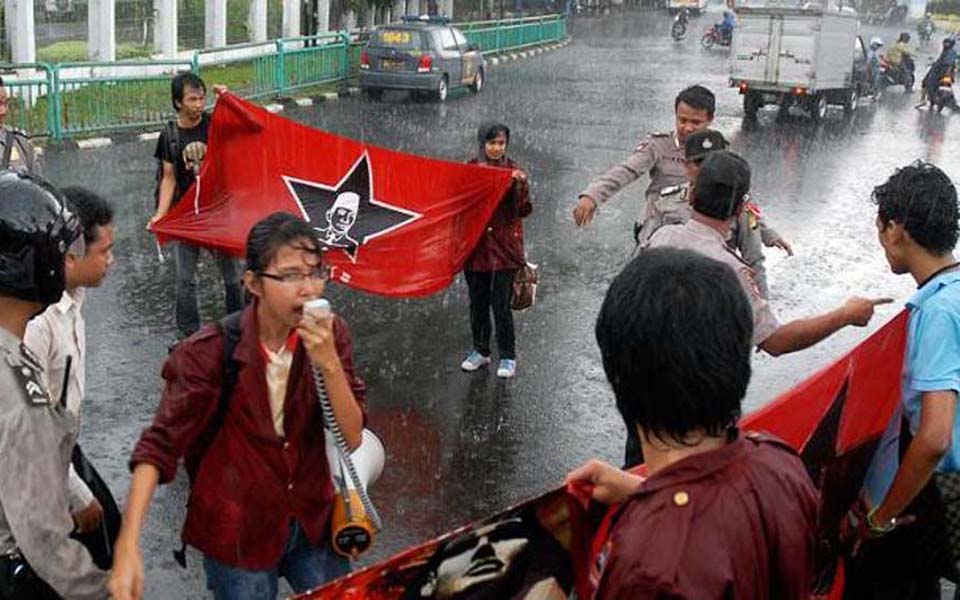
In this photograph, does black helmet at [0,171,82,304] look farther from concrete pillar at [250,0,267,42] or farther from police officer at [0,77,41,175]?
concrete pillar at [250,0,267,42]

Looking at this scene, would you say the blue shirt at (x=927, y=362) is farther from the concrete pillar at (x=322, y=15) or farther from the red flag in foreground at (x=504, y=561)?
the concrete pillar at (x=322, y=15)

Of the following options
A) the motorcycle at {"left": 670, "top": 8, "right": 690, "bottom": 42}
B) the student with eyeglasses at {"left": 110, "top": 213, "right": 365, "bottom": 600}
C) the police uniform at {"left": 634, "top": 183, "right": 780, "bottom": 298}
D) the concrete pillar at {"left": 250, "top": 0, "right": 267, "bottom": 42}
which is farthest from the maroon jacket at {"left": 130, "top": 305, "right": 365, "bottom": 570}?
the motorcycle at {"left": 670, "top": 8, "right": 690, "bottom": 42}

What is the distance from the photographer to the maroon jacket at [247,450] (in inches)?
122

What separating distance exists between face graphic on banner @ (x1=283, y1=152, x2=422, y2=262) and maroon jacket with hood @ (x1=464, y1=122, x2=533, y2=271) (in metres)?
0.50

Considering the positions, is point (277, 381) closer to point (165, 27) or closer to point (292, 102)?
point (292, 102)

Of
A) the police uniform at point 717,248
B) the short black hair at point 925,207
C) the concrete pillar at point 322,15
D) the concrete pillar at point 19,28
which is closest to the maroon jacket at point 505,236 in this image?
the police uniform at point 717,248

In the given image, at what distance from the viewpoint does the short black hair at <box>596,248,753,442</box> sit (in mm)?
1965

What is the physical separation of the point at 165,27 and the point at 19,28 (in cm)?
435

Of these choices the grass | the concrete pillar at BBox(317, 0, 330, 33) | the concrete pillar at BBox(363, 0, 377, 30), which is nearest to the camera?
the grass

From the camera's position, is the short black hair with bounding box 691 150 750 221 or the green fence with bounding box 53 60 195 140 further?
the green fence with bounding box 53 60 195 140

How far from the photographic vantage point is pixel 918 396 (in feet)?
10.3

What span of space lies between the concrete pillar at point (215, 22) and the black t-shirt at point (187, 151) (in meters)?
17.2

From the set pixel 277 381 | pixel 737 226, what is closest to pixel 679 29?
pixel 737 226

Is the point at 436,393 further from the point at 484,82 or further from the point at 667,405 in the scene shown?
the point at 484,82
